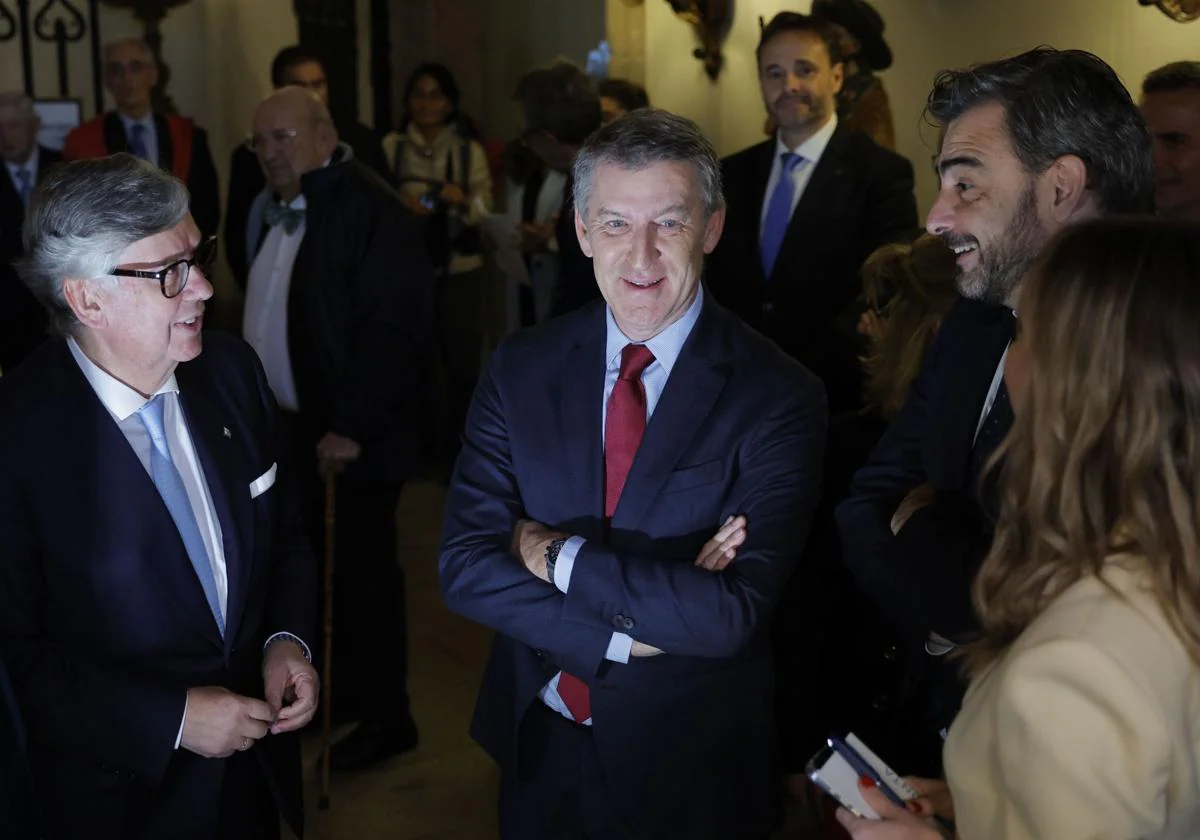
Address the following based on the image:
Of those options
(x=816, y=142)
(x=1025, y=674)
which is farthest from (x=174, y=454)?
(x=816, y=142)

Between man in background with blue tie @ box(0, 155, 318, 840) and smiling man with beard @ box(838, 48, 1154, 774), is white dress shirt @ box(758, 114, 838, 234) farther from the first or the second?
man in background with blue tie @ box(0, 155, 318, 840)

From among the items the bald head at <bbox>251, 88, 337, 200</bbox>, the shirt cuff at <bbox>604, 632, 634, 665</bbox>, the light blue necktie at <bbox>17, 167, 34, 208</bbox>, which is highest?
the bald head at <bbox>251, 88, 337, 200</bbox>

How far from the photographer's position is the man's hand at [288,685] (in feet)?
7.63

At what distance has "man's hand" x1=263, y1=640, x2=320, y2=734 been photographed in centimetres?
233

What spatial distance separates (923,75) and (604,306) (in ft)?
9.97

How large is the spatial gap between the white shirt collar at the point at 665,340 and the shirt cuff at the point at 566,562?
1.17 ft

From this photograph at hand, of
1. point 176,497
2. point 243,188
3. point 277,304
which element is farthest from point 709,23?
point 176,497

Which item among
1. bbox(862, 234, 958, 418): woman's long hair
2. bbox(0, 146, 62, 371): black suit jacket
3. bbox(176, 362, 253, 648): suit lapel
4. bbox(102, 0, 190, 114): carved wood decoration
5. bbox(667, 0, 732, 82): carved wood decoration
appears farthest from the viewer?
bbox(102, 0, 190, 114): carved wood decoration

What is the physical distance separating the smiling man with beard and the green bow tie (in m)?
2.28

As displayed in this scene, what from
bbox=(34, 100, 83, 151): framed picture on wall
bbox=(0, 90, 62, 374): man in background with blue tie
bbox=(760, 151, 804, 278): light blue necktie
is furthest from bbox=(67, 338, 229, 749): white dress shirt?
bbox=(34, 100, 83, 151): framed picture on wall

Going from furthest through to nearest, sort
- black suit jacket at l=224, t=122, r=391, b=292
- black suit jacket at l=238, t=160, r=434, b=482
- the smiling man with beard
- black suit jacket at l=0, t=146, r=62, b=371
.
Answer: black suit jacket at l=224, t=122, r=391, b=292, black suit jacket at l=0, t=146, r=62, b=371, black suit jacket at l=238, t=160, r=434, b=482, the smiling man with beard

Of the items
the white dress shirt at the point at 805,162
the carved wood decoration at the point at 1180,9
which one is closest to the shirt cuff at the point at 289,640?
the white dress shirt at the point at 805,162

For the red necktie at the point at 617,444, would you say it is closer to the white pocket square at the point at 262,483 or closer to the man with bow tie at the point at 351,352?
the white pocket square at the point at 262,483

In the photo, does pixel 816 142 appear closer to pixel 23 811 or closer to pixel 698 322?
pixel 698 322
